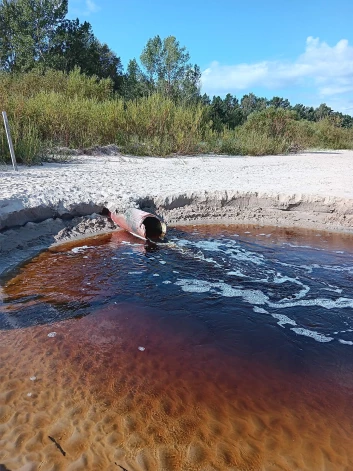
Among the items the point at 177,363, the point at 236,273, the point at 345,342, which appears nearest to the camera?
the point at 177,363

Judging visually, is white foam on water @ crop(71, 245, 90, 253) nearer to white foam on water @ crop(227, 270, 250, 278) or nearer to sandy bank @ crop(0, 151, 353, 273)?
sandy bank @ crop(0, 151, 353, 273)

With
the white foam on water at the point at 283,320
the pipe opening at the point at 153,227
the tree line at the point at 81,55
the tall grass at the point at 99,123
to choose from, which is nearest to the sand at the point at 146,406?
the white foam on water at the point at 283,320

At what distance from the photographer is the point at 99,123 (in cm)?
1157

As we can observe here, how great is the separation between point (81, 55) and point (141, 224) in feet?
78.5

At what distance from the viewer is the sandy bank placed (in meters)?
5.60

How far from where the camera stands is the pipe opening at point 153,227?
5945 mm

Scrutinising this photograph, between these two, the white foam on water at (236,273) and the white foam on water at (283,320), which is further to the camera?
the white foam on water at (236,273)

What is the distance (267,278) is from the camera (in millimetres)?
4562

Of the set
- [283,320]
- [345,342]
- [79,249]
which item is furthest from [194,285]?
[79,249]

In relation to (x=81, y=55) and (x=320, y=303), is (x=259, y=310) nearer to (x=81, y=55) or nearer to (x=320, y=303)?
(x=320, y=303)

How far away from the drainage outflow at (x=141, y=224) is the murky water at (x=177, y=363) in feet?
2.02

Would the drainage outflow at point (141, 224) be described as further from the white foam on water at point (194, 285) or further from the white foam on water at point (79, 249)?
the white foam on water at point (194, 285)

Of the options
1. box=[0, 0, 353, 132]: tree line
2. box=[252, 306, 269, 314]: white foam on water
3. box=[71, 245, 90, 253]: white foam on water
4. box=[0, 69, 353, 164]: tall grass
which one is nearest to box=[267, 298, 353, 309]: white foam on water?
box=[252, 306, 269, 314]: white foam on water

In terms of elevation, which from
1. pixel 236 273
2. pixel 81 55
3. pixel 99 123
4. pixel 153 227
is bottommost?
pixel 236 273
